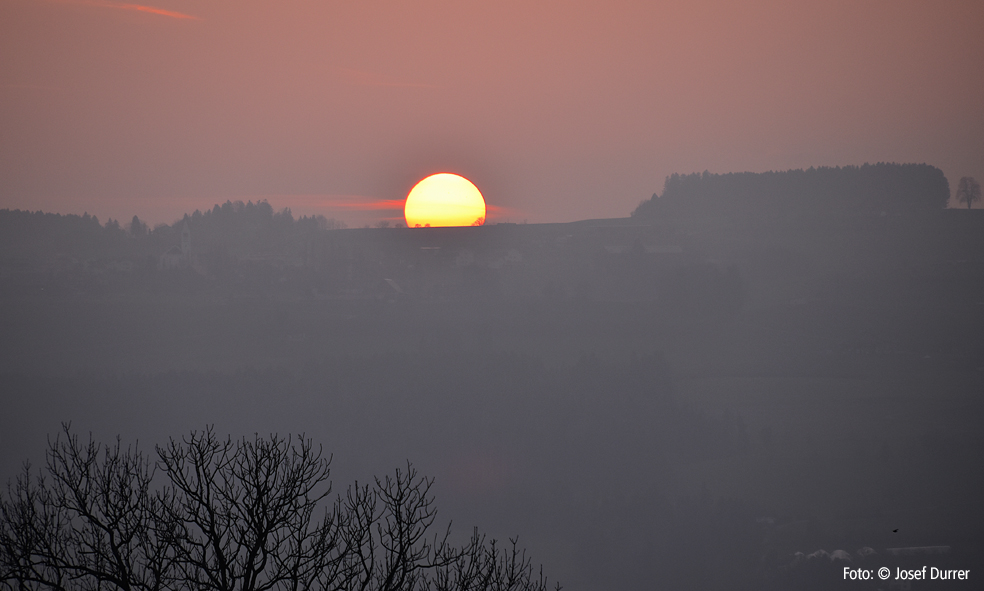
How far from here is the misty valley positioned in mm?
54531

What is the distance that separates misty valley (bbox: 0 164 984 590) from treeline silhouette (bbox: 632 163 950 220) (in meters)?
0.47

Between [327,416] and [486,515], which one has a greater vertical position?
[327,416]

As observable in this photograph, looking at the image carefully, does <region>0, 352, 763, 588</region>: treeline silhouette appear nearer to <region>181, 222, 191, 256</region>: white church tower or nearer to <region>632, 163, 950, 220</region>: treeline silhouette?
<region>181, 222, 191, 256</region>: white church tower

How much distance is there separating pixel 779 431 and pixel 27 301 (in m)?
72.7

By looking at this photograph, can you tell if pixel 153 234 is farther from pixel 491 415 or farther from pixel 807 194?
pixel 807 194

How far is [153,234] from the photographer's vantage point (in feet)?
244

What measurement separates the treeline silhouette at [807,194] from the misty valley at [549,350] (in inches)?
18.6

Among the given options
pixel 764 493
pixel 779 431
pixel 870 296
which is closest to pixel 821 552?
pixel 764 493

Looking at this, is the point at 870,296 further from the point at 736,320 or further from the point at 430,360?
the point at 430,360

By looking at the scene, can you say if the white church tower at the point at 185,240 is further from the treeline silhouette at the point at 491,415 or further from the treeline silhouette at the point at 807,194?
the treeline silhouette at the point at 807,194

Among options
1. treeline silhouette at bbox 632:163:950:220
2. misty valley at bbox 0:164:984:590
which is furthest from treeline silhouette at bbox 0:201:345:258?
treeline silhouette at bbox 632:163:950:220

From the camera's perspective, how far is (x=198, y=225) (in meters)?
78.4

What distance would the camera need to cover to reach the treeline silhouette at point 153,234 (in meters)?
66.9

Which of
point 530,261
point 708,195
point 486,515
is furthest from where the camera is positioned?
point 708,195
